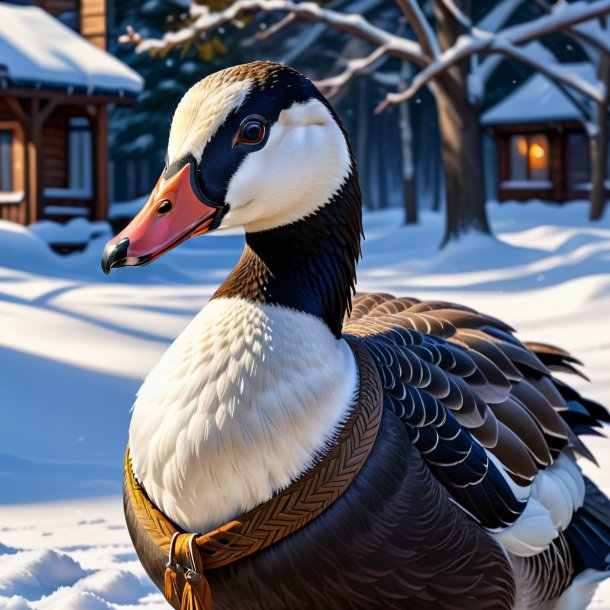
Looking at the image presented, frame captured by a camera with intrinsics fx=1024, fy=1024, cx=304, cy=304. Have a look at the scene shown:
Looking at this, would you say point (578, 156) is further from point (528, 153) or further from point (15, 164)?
point (15, 164)

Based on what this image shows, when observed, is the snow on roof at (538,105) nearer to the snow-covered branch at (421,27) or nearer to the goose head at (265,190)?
the snow-covered branch at (421,27)

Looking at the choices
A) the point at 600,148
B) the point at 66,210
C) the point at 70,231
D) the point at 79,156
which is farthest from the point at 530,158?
the point at 70,231

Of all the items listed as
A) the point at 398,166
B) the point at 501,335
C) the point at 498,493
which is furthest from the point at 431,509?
the point at 398,166

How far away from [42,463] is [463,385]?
140 inches

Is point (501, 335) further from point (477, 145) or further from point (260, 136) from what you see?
point (477, 145)

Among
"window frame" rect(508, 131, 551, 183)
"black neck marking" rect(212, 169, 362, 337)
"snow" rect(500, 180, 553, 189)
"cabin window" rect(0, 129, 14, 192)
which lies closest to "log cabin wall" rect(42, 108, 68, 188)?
"cabin window" rect(0, 129, 14, 192)

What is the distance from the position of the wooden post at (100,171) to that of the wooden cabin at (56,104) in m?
0.02

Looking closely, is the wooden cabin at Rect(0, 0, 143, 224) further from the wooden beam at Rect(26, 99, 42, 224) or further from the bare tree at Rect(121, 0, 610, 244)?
the bare tree at Rect(121, 0, 610, 244)

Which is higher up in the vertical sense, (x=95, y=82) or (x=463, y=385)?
(x=95, y=82)

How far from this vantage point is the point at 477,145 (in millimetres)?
17531

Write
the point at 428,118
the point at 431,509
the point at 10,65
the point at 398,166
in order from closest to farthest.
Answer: the point at 431,509
the point at 10,65
the point at 428,118
the point at 398,166

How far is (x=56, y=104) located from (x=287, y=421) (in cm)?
1612

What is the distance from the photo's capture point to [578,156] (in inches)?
1154

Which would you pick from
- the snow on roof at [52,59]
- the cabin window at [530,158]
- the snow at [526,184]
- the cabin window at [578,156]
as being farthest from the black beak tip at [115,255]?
the cabin window at [530,158]
